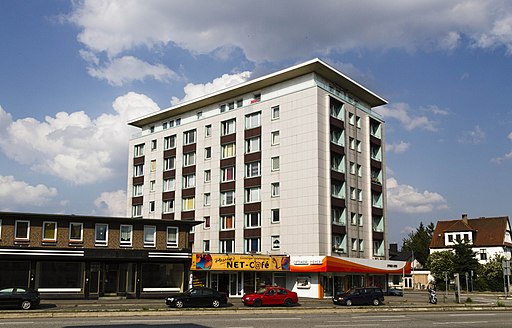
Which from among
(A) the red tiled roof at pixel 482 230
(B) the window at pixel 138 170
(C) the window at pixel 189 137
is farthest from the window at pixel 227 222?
(A) the red tiled roof at pixel 482 230

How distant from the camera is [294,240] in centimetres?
6184

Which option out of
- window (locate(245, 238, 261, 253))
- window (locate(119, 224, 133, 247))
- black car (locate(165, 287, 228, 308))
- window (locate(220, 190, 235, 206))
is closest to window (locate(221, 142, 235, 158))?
window (locate(220, 190, 235, 206))

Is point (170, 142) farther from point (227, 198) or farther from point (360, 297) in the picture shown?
point (360, 297)

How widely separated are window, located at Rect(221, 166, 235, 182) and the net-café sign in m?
14.9

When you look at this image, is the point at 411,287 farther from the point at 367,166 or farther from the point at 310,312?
the point at 310,312

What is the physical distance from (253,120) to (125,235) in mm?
24086

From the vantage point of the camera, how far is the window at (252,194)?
2628 inches

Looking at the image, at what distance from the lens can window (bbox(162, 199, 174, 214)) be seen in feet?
254

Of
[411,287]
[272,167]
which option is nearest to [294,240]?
[272,167]

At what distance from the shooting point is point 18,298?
122ft

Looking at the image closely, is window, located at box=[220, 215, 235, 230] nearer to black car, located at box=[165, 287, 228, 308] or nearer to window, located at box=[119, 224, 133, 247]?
window, located at box=[119, 224, 133, 247]

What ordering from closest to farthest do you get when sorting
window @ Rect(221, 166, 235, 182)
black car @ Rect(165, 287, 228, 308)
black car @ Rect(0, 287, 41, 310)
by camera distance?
black car @ Rect(0, 287, 41, 310)
black car @ Rect(165, 287, 228, 308)
window @ Rect(221, 166, 235, 182)

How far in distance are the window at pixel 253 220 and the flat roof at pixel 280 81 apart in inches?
610

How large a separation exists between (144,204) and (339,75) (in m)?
33.9
